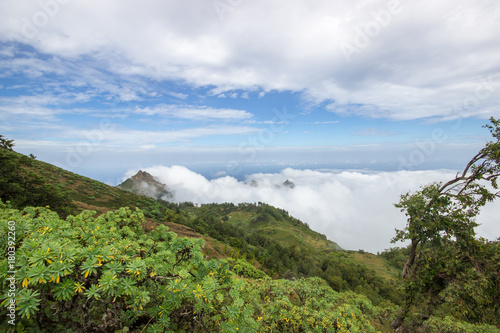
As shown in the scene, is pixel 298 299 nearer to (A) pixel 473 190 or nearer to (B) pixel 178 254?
(B) pixel 178 254

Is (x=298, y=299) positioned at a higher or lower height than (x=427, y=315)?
higher

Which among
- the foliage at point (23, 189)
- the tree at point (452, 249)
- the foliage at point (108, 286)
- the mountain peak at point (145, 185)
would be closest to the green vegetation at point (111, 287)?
the foliage at point (108, 286)

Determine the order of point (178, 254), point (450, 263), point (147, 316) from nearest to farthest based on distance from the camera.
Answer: point (147, 316) → point (178, 254) → point (450, 263)

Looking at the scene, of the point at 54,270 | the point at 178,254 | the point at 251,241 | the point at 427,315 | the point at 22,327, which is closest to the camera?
the point at 54,270

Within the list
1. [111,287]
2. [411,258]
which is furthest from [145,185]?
[111,287]

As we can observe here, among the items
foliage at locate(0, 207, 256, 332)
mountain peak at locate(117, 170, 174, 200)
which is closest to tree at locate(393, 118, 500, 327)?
foliage at locate(0, 207, 256, 332)

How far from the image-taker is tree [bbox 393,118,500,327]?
9.52 m

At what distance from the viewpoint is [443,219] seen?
10969 mm

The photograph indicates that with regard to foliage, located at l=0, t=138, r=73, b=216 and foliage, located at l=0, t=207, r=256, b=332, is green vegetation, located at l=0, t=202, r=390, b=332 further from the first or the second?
foliage, located at l=0, t=138, r=73, b=216

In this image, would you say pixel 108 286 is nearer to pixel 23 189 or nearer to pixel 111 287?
pixel 111 287

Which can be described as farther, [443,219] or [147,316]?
[443,219]

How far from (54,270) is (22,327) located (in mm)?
1166

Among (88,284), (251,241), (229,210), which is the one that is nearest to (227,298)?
(88,284)

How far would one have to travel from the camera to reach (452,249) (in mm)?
10570
